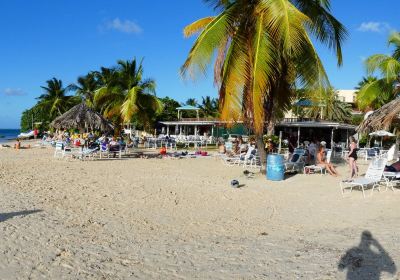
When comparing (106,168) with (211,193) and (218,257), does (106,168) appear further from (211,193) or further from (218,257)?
(218,257)

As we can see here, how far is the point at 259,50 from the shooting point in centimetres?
1135

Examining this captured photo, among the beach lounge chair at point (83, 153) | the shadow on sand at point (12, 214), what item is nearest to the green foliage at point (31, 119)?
the beach lounge chair at point (83, 153)

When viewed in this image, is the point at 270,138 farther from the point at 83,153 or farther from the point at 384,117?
the point at 384,117

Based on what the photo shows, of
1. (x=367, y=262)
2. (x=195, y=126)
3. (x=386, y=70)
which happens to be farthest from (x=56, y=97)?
(x=367, y=262)

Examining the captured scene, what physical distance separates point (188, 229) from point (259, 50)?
633cm

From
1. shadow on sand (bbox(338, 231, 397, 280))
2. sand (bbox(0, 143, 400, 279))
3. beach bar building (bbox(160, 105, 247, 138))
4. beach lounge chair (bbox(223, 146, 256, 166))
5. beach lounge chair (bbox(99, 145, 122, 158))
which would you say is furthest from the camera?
beach bar building (bbox(160, 105, 247, 138))

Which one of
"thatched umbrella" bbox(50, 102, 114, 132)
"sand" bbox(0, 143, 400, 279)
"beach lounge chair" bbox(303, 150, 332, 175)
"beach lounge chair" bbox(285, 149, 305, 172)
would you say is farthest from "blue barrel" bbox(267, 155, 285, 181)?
"thatched umbrella" bbox(50, 102, 114, 132)

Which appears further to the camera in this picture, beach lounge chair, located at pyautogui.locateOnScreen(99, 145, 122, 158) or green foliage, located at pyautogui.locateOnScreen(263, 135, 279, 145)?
green foliage, located at pyautogui.locateOnScreen(263, 135, 279, 145)

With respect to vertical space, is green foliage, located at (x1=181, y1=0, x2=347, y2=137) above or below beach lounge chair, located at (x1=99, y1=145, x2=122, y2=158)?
above

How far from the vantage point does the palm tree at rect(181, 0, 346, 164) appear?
1117cm

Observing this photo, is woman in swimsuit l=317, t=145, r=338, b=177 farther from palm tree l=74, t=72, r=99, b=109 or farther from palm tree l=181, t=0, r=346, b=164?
palm tree l=74, t=72, r=99, b=109

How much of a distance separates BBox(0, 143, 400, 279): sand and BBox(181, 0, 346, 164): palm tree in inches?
99.6

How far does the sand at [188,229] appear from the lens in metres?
4.69

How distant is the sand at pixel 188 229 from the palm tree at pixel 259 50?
2531 millimetres
